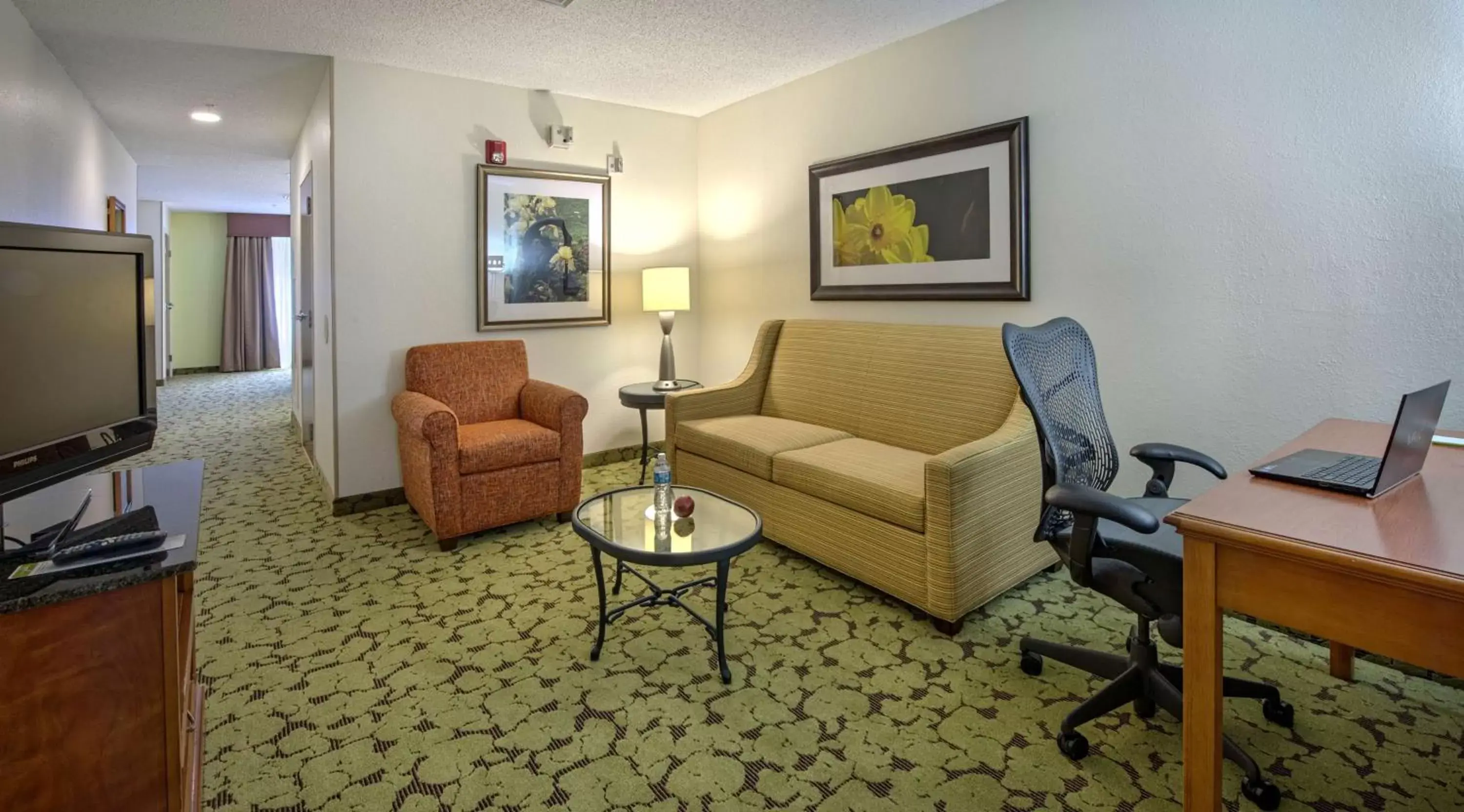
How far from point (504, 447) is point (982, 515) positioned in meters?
2.16

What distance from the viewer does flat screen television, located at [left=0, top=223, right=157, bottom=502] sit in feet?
4.34

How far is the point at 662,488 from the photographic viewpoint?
8.56ft

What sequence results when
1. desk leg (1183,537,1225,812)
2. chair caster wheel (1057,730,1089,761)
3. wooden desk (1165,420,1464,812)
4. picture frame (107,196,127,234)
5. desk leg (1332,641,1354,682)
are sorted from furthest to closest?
picture frame (107,196,127,234) → desk leg (1332,641,1354,682) → chair caster wheel (1057,730,1089,761) → desk leg (1183,537,1225,812) → wooden desk (1165,420,1464,812)

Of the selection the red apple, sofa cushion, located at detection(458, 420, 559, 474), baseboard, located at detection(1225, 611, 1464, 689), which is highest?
sofa cushion, located at detection(458, 420, 559, 474)

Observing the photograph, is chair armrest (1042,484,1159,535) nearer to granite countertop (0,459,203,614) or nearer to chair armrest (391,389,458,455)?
granite countertop (0,459,203,614)

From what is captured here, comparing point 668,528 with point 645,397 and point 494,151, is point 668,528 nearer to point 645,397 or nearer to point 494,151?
point 645,397

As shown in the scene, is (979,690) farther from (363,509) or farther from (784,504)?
(363,509)

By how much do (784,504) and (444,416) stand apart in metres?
1.58

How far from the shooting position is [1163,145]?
2617mm

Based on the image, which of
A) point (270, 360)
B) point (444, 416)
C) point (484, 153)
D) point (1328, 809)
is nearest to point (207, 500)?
point (444, 416)

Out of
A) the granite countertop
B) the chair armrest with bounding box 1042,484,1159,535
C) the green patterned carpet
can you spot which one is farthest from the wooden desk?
the granite countertop

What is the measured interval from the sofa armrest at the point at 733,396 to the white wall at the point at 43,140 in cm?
270

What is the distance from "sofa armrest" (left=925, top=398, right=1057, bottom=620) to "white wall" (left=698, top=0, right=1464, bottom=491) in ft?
1.64

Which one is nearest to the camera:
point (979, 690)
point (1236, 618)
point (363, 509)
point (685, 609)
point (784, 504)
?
point (979, 690)
